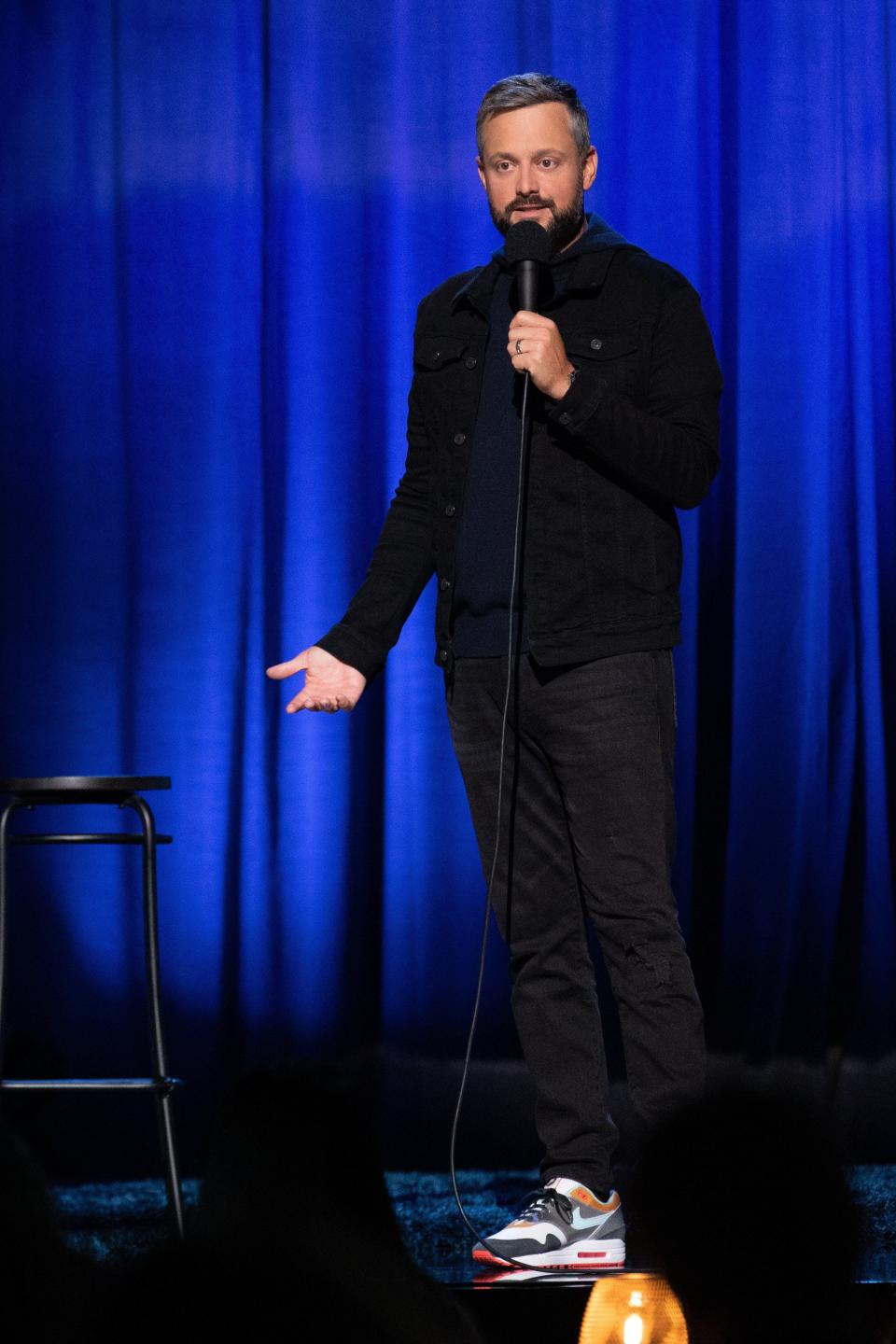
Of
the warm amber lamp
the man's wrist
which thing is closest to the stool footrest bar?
the warm amber lamp

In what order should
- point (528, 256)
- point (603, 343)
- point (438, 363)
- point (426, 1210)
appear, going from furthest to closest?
point (426, 1210)
point (438, 363)
point (603, 343)
point (528, 256)

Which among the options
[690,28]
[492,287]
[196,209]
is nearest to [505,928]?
[492,287]

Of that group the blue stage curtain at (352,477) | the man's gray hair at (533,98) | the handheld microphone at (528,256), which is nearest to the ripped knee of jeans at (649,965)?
the handheld microphone at (528,256)

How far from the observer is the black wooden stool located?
6.73 feet

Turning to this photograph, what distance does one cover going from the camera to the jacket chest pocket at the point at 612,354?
1.87 meters

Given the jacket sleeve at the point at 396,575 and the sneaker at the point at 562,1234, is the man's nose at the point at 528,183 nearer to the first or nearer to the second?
the jacket sleeve at the point at 396,575

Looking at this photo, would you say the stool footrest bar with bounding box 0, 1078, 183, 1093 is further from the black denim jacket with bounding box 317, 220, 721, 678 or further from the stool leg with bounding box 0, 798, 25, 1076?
the black denim jacket with bounding box 317, 220, 721, 678

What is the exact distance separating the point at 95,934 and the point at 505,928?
4.04 ft

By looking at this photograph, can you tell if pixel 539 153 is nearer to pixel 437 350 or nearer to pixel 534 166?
pixel 534 166

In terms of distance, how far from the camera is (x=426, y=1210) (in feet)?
8.14

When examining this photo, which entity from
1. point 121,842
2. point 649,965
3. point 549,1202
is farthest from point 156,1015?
Result: point 649,965

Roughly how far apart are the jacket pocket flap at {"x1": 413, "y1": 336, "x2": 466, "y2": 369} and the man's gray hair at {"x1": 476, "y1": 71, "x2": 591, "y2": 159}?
0.80 ft

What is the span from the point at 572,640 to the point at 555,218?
0.51m

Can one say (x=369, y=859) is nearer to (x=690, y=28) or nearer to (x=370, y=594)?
(x=370, y=594)
